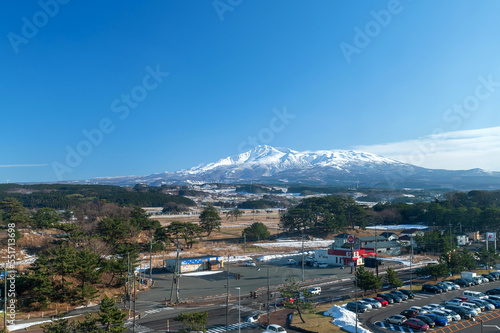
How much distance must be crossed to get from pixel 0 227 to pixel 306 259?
51236 millimetres

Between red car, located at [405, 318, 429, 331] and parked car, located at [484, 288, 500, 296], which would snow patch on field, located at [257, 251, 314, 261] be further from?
red car, located at [405, 318, 429, 331]

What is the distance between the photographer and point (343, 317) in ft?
87.1

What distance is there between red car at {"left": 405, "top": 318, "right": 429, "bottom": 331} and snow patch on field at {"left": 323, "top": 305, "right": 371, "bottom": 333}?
334cm

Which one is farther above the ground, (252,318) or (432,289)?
(252,318)

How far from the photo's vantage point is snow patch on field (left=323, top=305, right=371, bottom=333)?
971 inches

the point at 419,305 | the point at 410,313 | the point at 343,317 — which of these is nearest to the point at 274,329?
the point at 343,317

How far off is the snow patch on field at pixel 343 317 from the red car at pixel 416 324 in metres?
3.34

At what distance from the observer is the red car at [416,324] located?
958 inches

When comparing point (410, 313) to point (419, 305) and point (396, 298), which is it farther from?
point (396, 298)

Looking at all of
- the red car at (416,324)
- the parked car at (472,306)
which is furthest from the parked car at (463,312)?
the red car at (416,324)

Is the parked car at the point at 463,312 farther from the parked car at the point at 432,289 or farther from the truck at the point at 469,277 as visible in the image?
the truck at the point at 469,277

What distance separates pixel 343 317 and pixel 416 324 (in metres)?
5.09

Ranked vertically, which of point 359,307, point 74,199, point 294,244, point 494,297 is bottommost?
point 294,244

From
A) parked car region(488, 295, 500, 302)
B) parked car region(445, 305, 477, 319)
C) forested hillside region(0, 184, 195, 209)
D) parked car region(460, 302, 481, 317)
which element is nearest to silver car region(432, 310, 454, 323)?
parked car region(445, 305, 477, 319)
